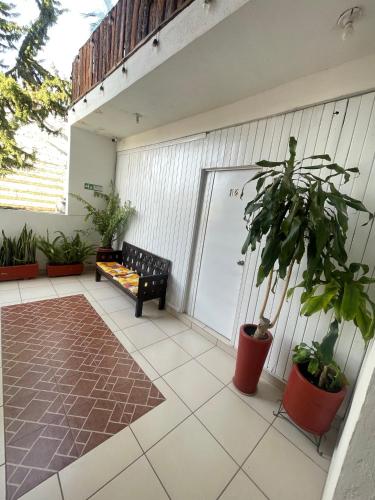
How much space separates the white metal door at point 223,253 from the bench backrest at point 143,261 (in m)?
0.73

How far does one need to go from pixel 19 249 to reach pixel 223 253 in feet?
11.3

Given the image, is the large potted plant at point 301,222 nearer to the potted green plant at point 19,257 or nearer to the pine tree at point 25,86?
the potted green plant at point 19,257

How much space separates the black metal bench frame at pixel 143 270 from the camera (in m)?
2.89

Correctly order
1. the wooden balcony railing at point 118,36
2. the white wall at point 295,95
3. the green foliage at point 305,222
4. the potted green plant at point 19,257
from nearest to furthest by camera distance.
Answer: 1. the green foliage at point 305,222
2. the white wall at point 295,95
3. the wooden balcony railing at point 118,36
4. the potted green plant at point 19,257

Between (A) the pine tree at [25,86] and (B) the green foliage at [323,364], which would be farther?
(A) the pine tree at [25,86]

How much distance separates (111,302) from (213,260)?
5.76 feet

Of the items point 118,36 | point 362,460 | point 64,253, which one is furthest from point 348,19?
point 64,253

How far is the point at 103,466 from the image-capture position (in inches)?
48.4

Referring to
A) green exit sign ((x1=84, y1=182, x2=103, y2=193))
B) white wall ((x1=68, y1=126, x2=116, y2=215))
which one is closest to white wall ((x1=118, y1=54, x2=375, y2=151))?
white wall ((x1=68, y1=126, x2=116, y2=215))

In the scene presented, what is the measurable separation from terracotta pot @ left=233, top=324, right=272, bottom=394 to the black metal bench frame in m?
1.48

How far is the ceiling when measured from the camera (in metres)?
1.26

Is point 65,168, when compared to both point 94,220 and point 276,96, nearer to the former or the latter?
point 94,220

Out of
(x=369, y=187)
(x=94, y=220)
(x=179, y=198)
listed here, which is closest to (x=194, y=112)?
(x=179, y=198)

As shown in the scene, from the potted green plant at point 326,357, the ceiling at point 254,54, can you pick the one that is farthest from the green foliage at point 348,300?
the ceiling at point 254,54
